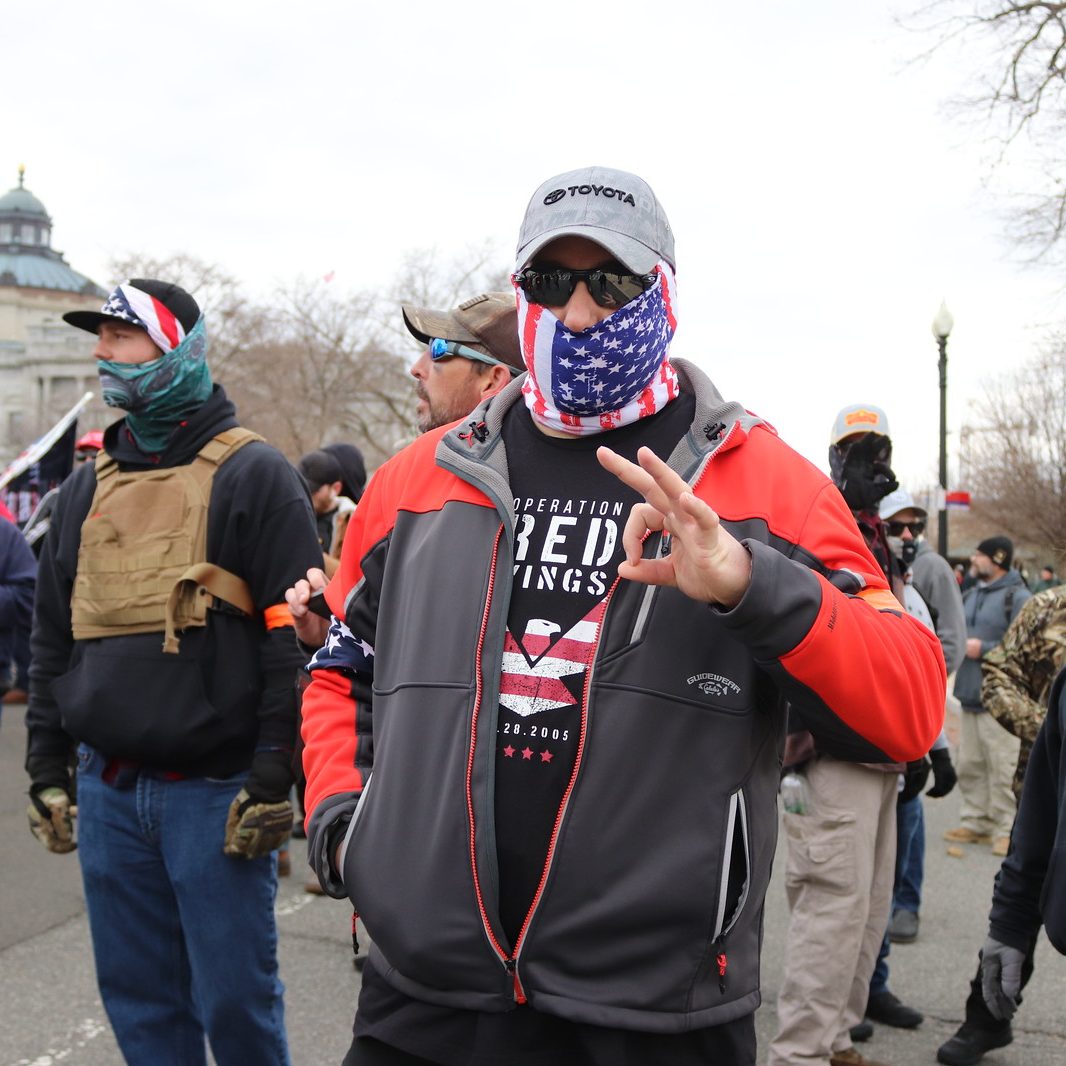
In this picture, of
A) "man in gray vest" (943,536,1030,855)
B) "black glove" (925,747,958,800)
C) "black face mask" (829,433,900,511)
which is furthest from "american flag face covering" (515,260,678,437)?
"man in gray vest" (943,536,1030,855)

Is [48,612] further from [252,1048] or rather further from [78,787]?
[252,1048]

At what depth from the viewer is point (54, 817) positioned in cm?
343

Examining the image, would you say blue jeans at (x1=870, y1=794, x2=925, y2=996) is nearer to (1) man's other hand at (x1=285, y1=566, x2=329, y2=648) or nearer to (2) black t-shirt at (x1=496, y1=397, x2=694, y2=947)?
(1) man's other hand at (x1=285, y1=566, x2=329, y2=648)

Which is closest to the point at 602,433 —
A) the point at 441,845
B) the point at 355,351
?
the point at 441,845

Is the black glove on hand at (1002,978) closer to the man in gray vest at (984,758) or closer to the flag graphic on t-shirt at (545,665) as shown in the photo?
the flag graphic on t-shirt at (545,665)

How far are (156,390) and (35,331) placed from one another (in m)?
94.1

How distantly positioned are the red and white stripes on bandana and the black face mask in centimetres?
250

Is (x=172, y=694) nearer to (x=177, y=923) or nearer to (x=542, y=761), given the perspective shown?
(x=177, y=923)

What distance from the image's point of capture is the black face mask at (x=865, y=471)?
178 inches

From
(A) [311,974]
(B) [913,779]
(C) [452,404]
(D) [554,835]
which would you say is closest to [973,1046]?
(B) [913,779]

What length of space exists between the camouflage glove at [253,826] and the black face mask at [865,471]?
2.46 metres

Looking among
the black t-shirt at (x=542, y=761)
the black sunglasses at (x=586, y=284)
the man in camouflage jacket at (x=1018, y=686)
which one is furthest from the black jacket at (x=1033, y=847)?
the black sunglasses at (x=586, y=284)

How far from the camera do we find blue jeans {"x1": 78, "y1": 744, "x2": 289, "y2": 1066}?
310 centimetres

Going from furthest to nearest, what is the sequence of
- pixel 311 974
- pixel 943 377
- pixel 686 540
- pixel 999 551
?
1. pixel 943 377
2. pixel 999 551
3. pixel 311 974
4. pixel 686 540
